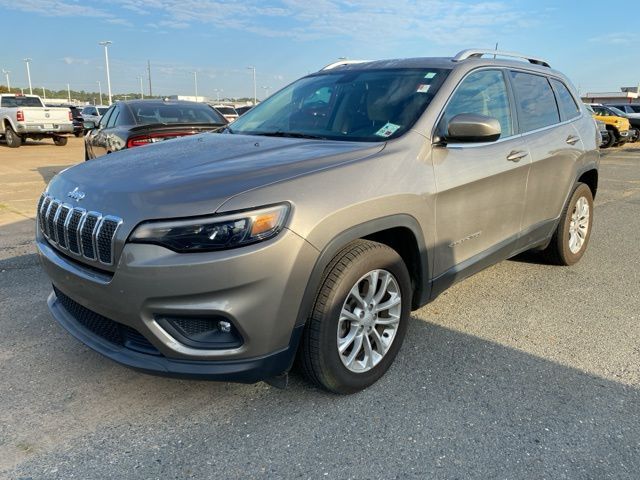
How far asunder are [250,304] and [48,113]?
65.6 feet

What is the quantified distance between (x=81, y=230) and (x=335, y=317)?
1.27m

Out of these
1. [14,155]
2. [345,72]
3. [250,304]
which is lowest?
[14,155]

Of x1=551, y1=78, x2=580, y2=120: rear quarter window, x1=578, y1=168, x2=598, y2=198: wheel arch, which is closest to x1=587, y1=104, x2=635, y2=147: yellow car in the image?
x1=578, y1=168, x2=598, y2=198: wheel arch

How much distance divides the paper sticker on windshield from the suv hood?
0.59ft

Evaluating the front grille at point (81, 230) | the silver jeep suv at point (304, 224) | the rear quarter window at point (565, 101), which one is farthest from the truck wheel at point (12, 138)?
the rear quarter window at point (565, 101)

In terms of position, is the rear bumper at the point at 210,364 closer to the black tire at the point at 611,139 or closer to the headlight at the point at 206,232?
the headlight at the point at 206,232

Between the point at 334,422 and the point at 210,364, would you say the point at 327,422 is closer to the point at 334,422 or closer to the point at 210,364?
the point at 334,422

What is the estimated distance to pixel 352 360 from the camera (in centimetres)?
276

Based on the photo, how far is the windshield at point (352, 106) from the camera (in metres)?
3.22

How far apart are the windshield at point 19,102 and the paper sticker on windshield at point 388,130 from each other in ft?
72.2

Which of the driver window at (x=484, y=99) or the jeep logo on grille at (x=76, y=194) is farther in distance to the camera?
the driver window at (x=484, y=99)

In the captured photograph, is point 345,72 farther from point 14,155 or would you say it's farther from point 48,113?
point 48,113

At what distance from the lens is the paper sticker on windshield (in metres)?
3.09

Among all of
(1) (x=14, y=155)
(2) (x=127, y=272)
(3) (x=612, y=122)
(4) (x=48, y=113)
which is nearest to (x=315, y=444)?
(2) (x=127, y=272)
